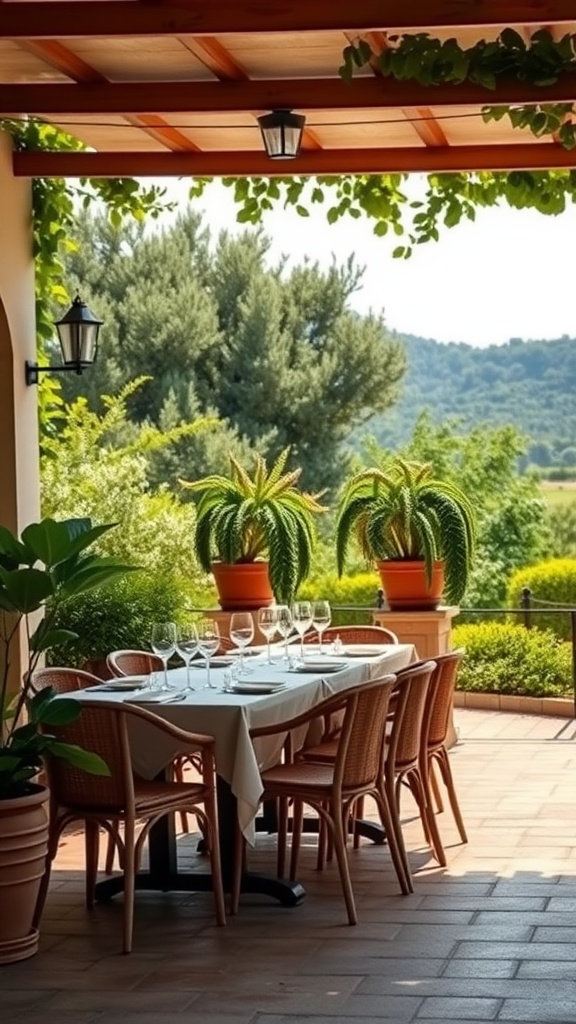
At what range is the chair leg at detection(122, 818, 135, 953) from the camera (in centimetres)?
522

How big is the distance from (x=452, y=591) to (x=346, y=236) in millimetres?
33112

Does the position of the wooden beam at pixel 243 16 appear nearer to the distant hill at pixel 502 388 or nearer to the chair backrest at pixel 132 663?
the chair backrest at pixel 132 663

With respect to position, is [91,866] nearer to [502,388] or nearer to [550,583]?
[550,583]

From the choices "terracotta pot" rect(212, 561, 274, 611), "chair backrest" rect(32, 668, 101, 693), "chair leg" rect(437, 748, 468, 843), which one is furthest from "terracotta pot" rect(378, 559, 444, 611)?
"chair backrest" rect(32, 668, 101, 693)

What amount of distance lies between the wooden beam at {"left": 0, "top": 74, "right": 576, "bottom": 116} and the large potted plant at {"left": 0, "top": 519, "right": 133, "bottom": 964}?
6.22ft

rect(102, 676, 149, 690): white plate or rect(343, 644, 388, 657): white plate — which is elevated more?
rect(102, 676, 149, 690): white plate

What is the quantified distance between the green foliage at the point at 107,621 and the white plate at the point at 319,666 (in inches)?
64.8

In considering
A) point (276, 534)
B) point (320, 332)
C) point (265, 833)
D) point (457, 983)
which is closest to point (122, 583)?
point (276, 534)

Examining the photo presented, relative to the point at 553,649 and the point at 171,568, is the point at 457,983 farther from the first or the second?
the point at 171,568

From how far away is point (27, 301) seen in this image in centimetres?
805

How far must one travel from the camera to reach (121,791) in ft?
17.7

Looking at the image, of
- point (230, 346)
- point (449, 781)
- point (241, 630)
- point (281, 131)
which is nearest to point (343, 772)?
point (241, 630)

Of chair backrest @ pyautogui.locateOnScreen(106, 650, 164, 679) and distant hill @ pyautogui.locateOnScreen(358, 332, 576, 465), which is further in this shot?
distant hill @ pyautogui.locateOnScreen(358, 332, 576, 465)

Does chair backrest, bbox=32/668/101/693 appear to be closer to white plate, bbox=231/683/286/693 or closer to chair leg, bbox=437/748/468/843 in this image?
white plate, bbox=231/683/286/693
